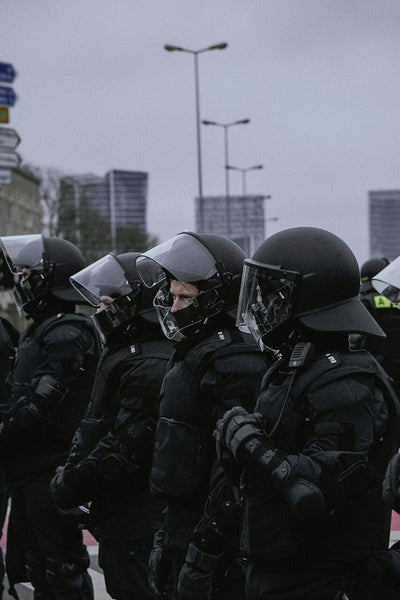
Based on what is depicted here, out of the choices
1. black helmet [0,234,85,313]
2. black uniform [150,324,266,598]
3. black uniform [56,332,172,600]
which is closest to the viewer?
black uniform [150,324,266,598]

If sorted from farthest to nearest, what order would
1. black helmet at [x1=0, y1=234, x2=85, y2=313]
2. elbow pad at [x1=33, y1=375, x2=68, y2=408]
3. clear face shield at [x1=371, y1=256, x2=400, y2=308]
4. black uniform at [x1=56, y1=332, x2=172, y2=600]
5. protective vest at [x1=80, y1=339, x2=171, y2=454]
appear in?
black helmet at [x1=0, y1=234, x2=85, y2=313], elbow pad at [x1=33, y1=375, x2=68, y2=408], protective vest at [x1=80, y1=339, x2=171, y2=454], black uniform at [x1=56, y1=332, x2=172, y2=600], clear face shield at [x1=371, y1=256, x2=400, y2=308]

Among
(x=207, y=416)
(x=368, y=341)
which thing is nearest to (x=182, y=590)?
(x=207, y=416)

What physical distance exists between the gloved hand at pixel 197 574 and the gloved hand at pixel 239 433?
22.0 inches

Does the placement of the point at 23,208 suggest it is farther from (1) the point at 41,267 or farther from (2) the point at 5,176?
(1) the point at 41,267

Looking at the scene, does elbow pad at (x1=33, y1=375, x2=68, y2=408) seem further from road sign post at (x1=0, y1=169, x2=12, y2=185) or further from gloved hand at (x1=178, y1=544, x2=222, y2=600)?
road sign post at (x1=0, y1=169, x2=12, y2=185)

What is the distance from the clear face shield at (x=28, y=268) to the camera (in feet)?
17.7

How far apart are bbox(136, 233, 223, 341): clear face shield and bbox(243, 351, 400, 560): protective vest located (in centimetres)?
89

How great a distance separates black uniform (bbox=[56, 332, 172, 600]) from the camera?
402 cm

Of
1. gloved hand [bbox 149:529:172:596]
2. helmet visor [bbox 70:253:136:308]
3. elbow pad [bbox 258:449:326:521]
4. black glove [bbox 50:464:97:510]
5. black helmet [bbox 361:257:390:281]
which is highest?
helmet visor [bbox 70:253:136:308]

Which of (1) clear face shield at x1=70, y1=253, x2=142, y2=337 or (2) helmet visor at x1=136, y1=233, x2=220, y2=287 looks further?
(1) clear face shield at x1=70, y1=253, x2=142, y2=337

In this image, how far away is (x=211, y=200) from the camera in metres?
55.8

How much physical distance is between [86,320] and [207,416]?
1827 mm

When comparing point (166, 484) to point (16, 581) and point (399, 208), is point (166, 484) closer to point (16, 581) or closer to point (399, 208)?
point (16, 581)

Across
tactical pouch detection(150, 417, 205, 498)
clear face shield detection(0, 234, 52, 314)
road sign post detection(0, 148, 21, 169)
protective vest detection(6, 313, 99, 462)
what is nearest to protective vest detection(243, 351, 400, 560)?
tactical pouch detection(150, 417, 205, 498)
